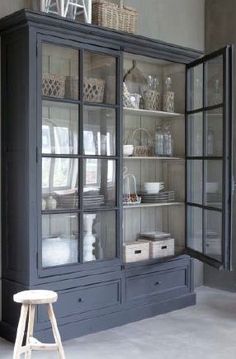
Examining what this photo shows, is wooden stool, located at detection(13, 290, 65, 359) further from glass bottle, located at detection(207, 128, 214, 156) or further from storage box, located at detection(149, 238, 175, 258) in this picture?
glass bottle, located at detection(207, 128, 214, 156)

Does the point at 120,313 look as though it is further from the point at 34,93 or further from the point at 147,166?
the point at 34,93

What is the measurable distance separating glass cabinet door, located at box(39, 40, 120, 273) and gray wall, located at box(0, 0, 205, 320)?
0.98 m

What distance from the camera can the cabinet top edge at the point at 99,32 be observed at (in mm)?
3275

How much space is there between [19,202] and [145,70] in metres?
1.80

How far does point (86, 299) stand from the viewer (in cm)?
363

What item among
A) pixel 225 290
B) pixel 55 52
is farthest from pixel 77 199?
pixel 225 290

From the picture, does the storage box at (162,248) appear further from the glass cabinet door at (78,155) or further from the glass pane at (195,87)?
the glass pane at (195,87)

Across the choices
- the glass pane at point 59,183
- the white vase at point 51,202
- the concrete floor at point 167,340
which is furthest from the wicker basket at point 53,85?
the concrete floor at point 167,340

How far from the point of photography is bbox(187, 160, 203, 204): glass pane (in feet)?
14.4

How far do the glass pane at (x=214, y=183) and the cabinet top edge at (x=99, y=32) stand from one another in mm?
962

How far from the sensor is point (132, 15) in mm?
4047

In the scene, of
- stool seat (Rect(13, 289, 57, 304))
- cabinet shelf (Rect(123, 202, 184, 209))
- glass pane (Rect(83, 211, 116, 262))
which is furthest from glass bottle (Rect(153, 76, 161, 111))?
stool seat (Rect(13, 289, 57, 304))

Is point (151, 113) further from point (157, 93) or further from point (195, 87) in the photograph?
point (195, 87)

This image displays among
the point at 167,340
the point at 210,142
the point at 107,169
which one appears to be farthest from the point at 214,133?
the point at 167,340
